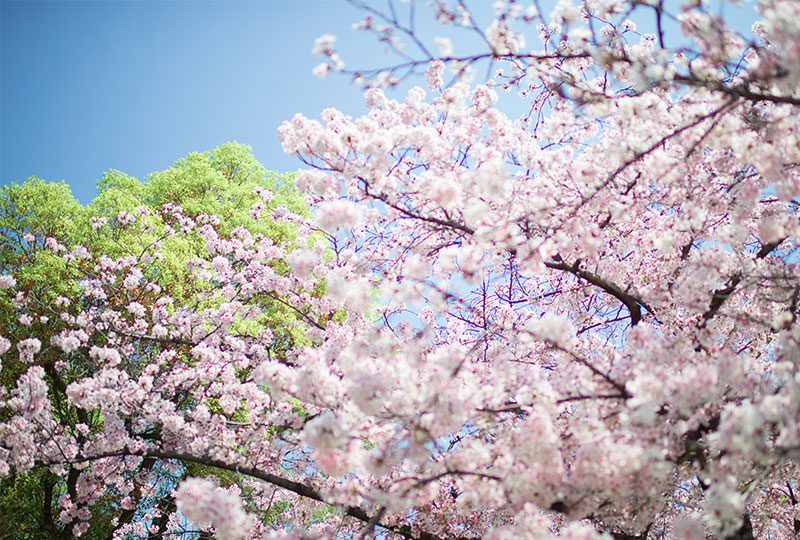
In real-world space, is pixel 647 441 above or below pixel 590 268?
below

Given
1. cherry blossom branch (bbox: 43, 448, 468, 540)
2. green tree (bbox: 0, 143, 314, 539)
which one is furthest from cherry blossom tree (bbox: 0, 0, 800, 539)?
green tree (bbox: 0, 143, 314, 539)

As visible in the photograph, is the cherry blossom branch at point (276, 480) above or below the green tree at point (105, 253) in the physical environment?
below

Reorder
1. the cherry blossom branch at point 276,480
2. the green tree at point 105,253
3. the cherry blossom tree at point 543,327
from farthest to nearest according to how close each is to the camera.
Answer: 1. the green tree at point 105,253
2. the cherry blossom branch at point 276,480
3. the cherry blossom tree at point 543,327

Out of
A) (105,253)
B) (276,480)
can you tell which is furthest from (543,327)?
(105,253)

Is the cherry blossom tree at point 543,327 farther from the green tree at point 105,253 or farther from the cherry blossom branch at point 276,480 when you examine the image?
the green tree at point 105,253

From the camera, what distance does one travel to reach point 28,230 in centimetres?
1137

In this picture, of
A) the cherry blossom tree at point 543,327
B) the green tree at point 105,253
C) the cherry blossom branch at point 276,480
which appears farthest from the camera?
the green tree at point 105,253

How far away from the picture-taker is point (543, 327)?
11.4 feet

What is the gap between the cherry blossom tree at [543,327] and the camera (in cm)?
312

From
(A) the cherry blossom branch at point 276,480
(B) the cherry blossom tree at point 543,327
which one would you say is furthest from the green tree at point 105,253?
(A) the cherry blossom branch at point 276,480

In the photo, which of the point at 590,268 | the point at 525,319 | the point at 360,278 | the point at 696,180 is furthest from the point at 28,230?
the point at 696,180

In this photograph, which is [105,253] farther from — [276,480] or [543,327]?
[543,327]

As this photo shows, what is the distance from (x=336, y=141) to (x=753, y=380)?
3632 millimetres

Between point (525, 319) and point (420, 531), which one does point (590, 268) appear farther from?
point (420, 531)
